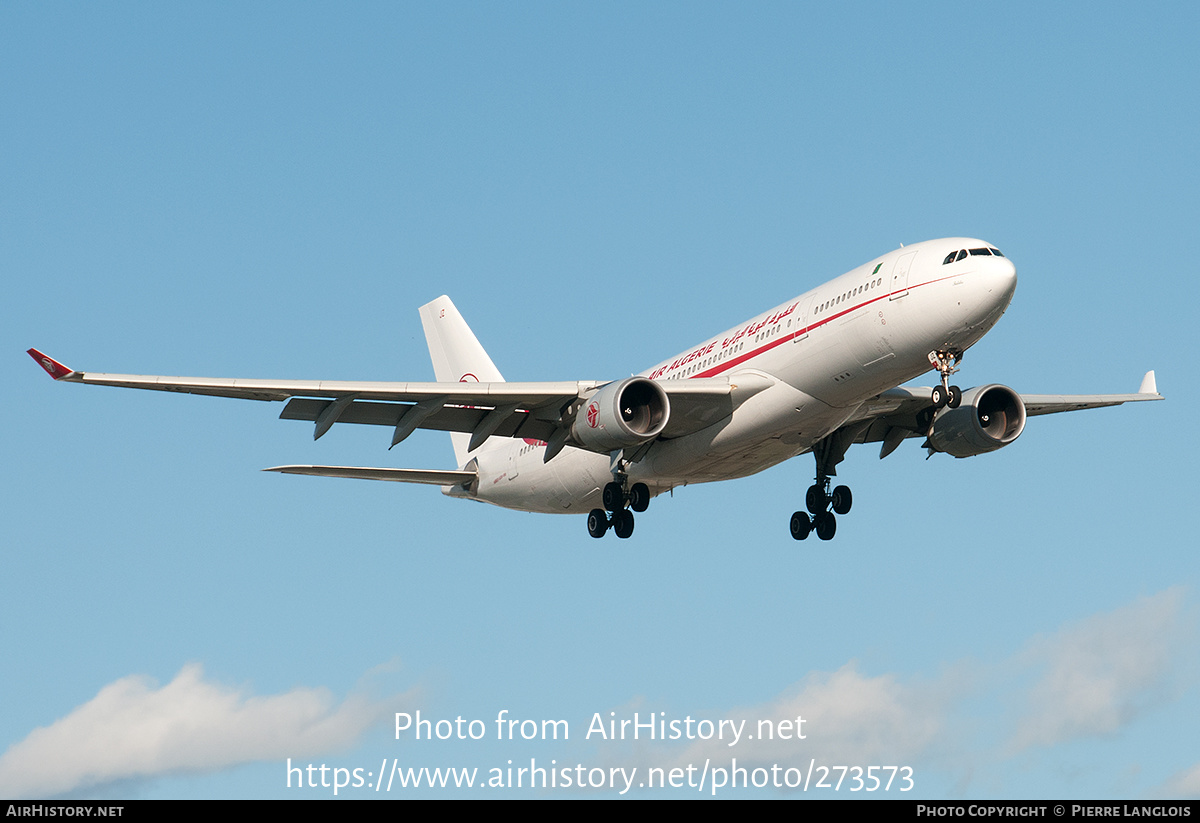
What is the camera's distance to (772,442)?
30734 mm

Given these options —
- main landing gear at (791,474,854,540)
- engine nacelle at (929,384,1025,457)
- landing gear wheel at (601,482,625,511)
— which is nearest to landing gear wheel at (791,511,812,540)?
main landing gear at (791,474,854,540)

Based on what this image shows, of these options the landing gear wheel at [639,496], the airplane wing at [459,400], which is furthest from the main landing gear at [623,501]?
the airplane wing at [459,400]

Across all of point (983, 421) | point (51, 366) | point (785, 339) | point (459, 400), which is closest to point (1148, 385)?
point (983, 421)

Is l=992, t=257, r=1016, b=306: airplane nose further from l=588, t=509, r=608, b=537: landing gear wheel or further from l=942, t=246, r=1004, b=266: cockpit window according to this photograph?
l=588, t=509, r=608, b=537: landing gear wheel

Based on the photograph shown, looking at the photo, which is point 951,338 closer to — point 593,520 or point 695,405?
point 695,405

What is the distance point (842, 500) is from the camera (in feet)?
115

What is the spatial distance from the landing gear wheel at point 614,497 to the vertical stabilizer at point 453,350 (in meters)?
9.14

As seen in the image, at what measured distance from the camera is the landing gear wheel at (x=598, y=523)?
33.7 metres

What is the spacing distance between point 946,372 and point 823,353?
2.43 meters

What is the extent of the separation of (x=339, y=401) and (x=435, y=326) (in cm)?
1478

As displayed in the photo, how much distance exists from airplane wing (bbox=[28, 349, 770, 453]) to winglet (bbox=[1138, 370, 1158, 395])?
13.0 meters

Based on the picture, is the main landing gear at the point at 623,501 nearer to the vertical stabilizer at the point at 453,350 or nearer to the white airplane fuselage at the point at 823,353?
the white airplane fuselage at the point at 823,353

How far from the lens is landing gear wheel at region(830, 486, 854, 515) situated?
3512 centimetres
